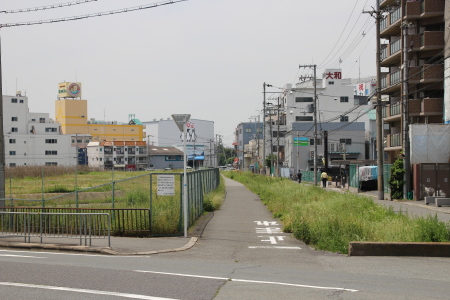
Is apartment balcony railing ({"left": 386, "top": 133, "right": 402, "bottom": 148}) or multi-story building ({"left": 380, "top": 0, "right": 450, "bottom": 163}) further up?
multi-story building ({"left": 380, "top": 0, "right": 450, "bottom": 163})

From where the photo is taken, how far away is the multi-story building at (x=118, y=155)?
11269 centimetres

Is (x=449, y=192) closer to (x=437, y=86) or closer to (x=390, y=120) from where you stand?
(x=437, y=86)

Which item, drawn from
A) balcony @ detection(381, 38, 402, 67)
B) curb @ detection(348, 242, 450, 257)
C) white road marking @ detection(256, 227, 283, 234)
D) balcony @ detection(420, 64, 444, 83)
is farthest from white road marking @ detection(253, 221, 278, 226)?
balcony @ detection(381, 38, 402, 67)

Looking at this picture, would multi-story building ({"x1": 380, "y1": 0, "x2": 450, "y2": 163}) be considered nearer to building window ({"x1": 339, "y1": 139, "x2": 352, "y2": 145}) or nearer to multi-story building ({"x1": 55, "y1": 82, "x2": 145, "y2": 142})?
building window ({"x1": 339, "y1": 139, "x2": 352, "y2": 145})

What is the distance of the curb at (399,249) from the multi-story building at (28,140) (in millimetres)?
87084

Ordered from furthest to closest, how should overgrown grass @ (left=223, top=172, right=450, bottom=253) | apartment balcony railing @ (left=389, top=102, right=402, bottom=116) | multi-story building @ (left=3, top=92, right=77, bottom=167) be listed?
multi-story building @ (left=3, top=92, right=77, bottom=167) → apartment balcony railing @ (left=389, top=102, right=402, bottom=116) → overgrown grass @ (left=223, top=172, right=450, bottom=253)

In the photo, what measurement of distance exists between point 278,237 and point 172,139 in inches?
5903

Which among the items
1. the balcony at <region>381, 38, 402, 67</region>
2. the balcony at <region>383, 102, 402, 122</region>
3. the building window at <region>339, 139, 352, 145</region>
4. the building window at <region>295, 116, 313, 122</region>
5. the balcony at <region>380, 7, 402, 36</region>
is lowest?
the building window at <region>339, 139, 352, 145</region>

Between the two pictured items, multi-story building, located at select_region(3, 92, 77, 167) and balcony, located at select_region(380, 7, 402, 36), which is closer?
balcony, located at select_region(380, 7, 402, 36)

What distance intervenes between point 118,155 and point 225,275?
10717cm

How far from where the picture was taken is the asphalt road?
8445 mm

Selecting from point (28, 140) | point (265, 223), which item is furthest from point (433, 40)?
Answer: point (28, 140)

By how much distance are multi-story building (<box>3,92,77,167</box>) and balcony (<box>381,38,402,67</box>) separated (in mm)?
65581

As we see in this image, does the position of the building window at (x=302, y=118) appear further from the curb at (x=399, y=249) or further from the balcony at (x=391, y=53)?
the curb at (x=399, y=249)
